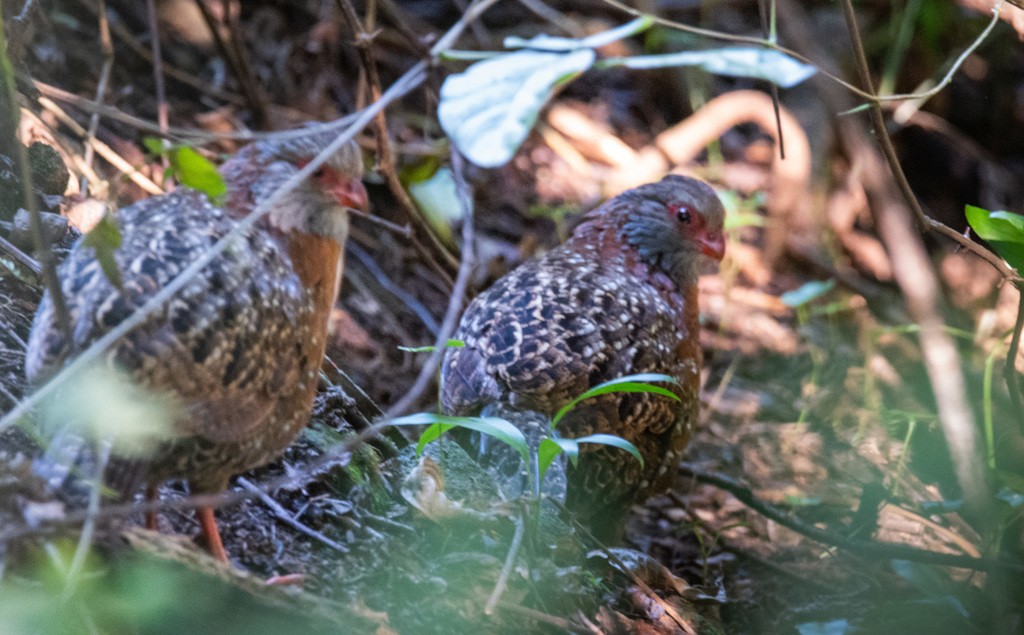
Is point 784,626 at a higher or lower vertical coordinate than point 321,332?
lower

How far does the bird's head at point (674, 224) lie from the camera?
5.30m

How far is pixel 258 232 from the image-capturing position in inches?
130

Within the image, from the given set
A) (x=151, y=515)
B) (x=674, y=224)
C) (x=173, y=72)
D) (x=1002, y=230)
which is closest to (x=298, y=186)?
A: (x=151, y=515)

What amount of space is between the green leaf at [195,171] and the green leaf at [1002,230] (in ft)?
8.12

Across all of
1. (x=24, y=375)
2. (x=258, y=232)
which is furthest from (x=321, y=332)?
(x=24, y=375)

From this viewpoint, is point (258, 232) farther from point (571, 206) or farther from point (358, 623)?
point (571, 206)

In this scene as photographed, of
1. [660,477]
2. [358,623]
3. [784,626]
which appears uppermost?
[358,623]

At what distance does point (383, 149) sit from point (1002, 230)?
8.54ft

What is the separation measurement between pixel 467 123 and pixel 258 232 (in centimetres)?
78

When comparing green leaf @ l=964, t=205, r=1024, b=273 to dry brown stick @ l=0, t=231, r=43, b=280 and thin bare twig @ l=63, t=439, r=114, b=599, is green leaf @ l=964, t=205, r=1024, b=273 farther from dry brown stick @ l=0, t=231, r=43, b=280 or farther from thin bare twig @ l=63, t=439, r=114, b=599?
dry brown stick @ l=0, t=231, r=43, b=280

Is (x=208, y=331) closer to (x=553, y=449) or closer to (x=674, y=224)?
(x=553, y=449)

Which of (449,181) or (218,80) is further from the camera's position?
(218,80)

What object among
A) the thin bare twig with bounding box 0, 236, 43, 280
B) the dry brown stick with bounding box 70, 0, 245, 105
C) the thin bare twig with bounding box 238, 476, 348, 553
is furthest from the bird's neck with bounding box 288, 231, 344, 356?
the dry brown stick with bounding box 70, 0, 245, 105

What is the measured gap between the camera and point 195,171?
2707mm
